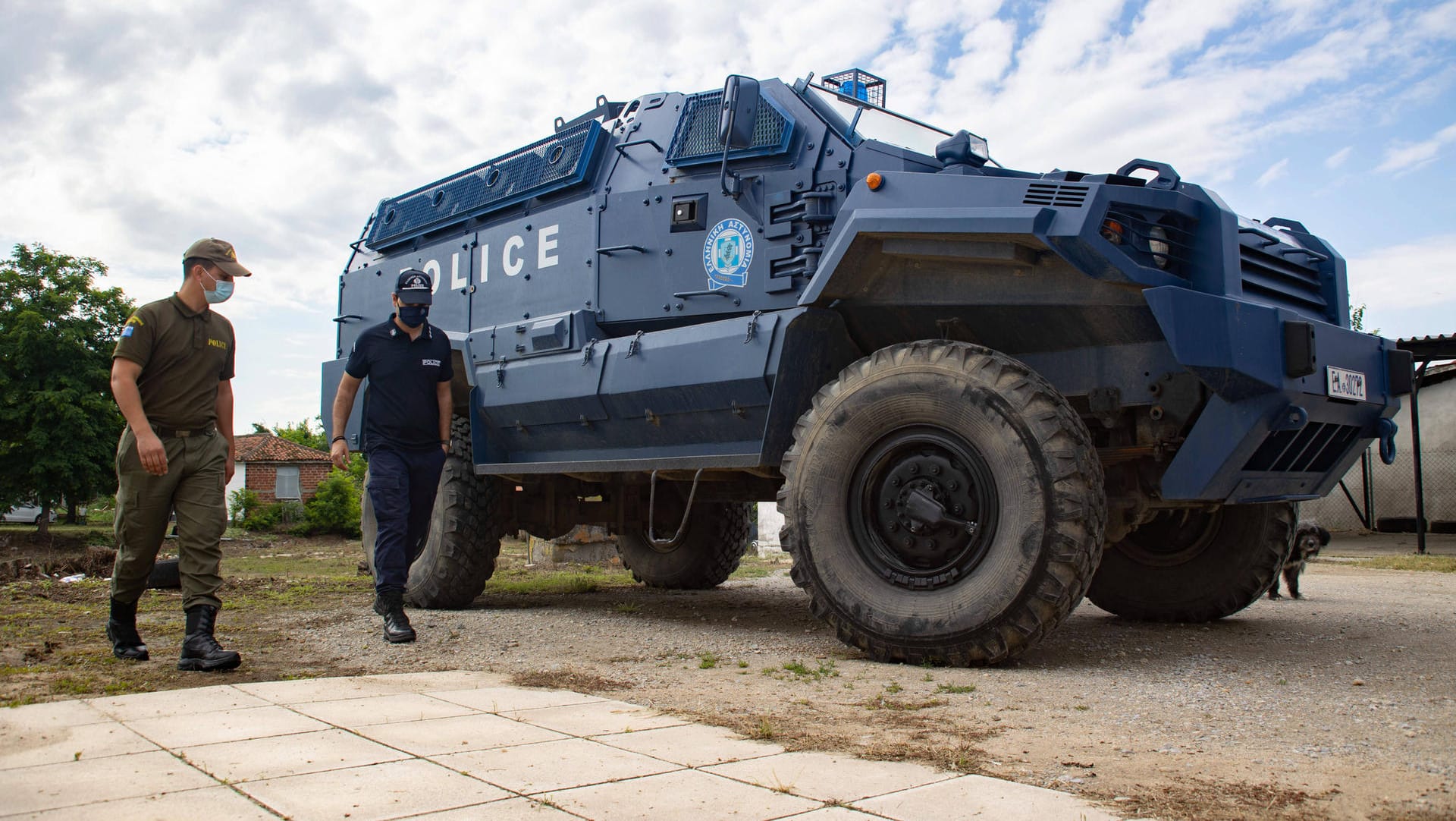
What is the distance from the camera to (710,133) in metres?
6.55

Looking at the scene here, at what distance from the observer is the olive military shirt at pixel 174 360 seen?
4.80 m

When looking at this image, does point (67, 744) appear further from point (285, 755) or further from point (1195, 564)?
point (1195, 564)

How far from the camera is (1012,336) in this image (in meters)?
5.24

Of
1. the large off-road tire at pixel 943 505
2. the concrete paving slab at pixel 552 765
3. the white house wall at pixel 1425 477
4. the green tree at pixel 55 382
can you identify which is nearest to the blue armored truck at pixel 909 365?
the large off-road tire at pixel 943 505

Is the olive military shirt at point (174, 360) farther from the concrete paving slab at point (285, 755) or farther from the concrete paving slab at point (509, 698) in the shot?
the concrete paving slab at point (285, 755)

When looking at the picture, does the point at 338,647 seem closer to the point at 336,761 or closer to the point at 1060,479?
the point at 336,761

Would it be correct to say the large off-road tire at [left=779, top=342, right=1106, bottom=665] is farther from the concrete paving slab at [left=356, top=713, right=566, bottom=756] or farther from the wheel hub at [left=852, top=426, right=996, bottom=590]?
the concrete paving slab at [left=356, top=713, right=566, bottom=756]

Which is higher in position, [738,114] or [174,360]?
[738,114]

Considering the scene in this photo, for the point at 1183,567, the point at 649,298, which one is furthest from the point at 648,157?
the point at 1183,567

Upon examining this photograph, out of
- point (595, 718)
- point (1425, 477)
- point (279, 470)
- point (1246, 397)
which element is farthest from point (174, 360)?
point (279, 470)

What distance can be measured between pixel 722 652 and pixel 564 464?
2.04m

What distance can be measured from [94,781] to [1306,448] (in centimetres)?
483

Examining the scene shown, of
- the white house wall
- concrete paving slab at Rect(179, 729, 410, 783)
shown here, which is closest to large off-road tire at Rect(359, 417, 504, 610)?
concrete paving slab at Rect(179, 729, 410, 783)

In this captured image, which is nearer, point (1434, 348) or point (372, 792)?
point (372, 792)
